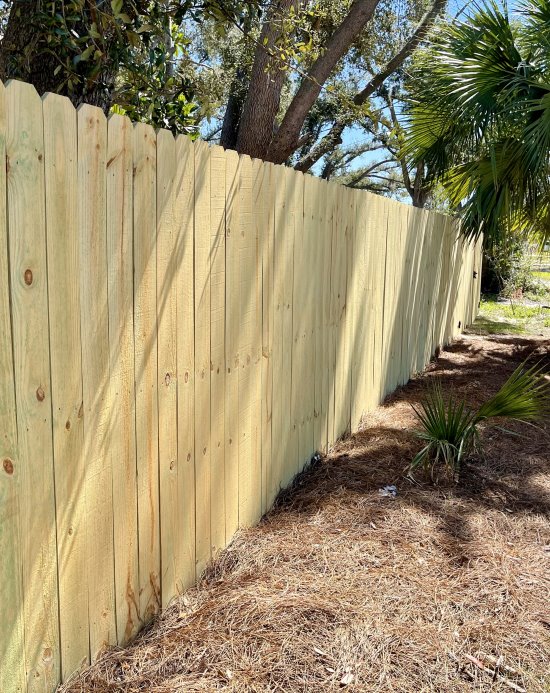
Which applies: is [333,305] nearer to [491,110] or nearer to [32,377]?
[32,377]

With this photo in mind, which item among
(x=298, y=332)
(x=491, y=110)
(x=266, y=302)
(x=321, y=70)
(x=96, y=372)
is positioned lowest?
(x=298, y=332)

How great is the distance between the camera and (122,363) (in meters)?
2.19

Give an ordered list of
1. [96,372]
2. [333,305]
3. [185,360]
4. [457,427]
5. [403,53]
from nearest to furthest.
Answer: [96,372] → [185,360] → [457,427] → [333,305] → [403,53]

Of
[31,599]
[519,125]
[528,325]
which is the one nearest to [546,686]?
[31,599]

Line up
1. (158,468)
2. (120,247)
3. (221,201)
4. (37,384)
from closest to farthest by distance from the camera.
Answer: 1. (37,384)
2. (120,247)
3. (158,468)
4. (221,201)

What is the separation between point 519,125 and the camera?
6.58 meters

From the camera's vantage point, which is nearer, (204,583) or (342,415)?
(204,583)

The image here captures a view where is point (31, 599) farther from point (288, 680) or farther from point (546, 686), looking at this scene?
point (546, 686)

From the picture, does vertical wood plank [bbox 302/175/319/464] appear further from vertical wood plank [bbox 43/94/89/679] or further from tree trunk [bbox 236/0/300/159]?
tree trunk [bbox 236/0/300/159]

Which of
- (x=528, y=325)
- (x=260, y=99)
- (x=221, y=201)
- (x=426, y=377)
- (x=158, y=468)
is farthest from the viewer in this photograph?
(x=528, y=325)

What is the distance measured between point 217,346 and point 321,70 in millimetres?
6041

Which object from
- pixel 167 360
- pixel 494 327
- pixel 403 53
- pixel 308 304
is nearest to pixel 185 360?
pixel 167 360

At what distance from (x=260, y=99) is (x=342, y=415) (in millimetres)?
4492

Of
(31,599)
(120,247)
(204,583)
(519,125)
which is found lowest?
(204,583)
